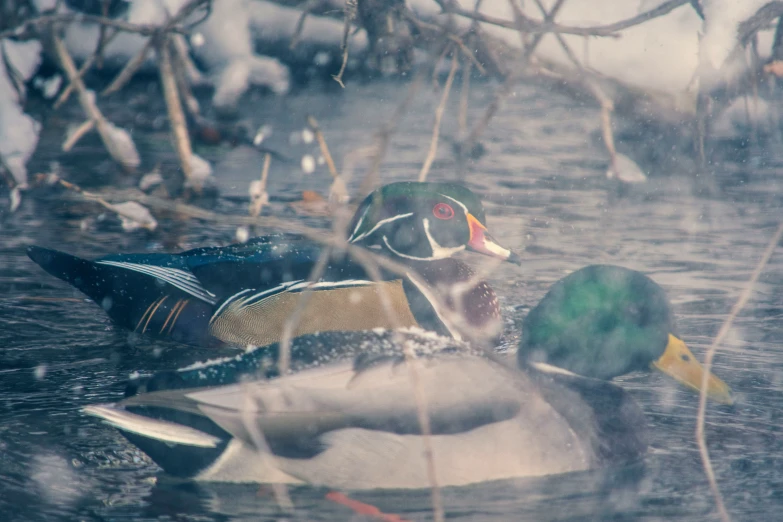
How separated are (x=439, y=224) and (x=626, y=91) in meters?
3.05

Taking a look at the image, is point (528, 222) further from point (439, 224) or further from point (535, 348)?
point (535, 348)

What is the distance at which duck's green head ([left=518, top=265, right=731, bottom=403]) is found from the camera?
427cm

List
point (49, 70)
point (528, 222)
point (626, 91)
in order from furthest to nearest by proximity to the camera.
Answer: point (49, 70) < point (626, 91) < point (528, 222)

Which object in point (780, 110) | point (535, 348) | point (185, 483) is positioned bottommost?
point (185, 483)

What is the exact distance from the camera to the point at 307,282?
5.28 meters

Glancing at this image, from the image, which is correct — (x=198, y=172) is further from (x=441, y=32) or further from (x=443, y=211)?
(x=441, y=32)

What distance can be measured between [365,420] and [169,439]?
25.6 inches

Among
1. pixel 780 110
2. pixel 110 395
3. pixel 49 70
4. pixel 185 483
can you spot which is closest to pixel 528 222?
pixel 780 110

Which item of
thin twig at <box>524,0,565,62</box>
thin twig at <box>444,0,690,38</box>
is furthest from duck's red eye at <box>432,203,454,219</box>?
thin twig at <box>524,0,565,62</box>

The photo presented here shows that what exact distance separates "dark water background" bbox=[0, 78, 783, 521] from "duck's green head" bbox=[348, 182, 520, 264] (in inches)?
17.4

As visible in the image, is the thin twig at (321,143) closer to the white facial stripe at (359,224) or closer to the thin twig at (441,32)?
the white facial stripe at (359,224)

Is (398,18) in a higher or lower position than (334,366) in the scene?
higher

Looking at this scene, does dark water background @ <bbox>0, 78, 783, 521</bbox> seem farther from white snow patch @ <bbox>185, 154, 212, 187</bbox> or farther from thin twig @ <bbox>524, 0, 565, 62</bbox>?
thin twig @ <bbox>524, 0, 565, 62</bbox>

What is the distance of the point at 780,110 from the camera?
8.93m
